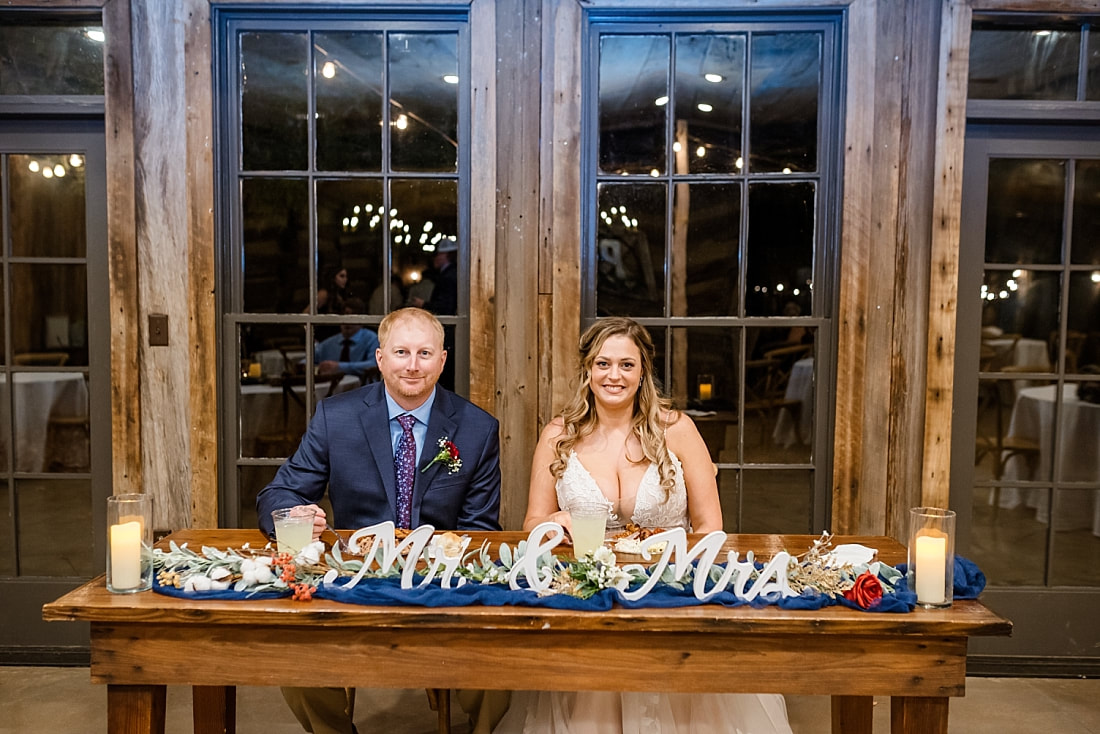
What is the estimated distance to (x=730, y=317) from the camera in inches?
132

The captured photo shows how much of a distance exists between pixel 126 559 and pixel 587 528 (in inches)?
39.3

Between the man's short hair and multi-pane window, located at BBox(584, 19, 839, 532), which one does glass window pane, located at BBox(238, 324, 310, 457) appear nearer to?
the man's short hair

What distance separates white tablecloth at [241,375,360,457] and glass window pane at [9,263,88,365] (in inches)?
27.6

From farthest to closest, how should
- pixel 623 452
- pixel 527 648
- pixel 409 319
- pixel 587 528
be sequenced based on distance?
pixel 623 452
pixel 409 319
pixel 587 528
pixel 527 648

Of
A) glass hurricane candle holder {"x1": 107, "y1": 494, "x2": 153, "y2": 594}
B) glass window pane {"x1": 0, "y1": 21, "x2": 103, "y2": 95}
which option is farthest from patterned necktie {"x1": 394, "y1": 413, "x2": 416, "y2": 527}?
glass window pane {"x1": 0, "y1": 21, "x2": 103, "y2": 95}

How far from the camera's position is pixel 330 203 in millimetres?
3340

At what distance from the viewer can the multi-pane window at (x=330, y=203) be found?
3297 mm

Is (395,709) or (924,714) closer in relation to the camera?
(924,714)

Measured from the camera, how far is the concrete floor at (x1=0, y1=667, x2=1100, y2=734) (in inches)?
112

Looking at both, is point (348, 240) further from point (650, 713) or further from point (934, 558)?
point (934, 558)

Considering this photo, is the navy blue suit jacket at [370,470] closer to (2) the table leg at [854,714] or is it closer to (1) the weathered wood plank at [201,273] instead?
(1) the weathered wood plank at [201,273]

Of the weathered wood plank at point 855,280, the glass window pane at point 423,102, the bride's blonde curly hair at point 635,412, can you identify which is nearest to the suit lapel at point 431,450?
the bride's blonde curly hair at point 635,412

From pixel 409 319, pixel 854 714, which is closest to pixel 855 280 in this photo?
pixel 854 714

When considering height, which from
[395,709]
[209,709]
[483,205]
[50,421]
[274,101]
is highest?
[274,101]
